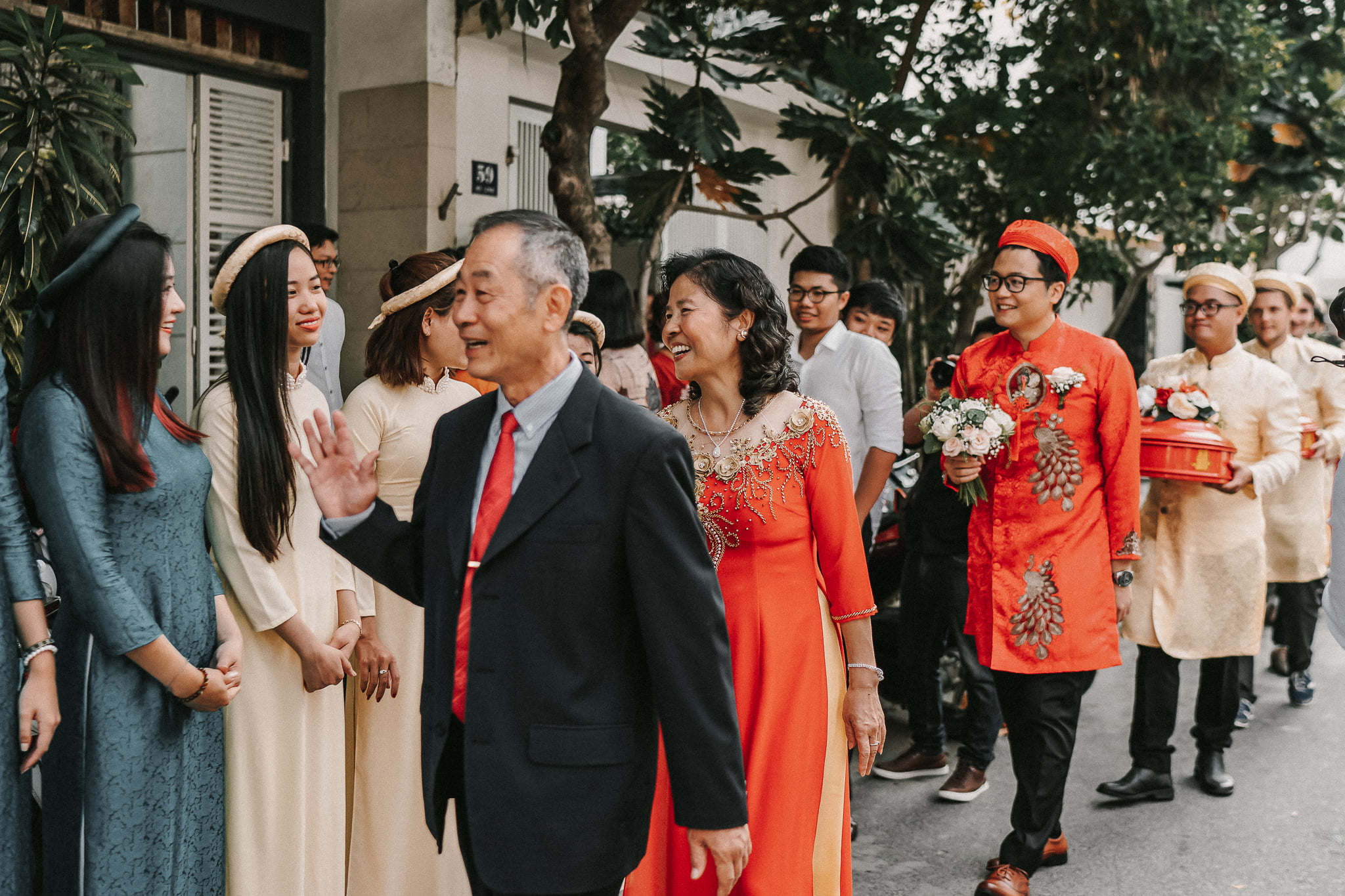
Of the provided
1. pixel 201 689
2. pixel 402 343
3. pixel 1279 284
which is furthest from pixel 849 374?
pixel 201 689

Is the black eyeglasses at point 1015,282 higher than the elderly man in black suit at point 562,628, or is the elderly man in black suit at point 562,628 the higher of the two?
the black eyeglasses at point 1015,282

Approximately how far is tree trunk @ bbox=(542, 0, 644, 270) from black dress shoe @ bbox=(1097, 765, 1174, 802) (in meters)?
3.65

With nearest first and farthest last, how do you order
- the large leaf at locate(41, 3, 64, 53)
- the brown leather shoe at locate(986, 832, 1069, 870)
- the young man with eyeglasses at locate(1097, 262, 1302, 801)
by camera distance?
the brown leather shoe at locate(986, 832, 1069, 870), the large leaf at locate(41, 3, 64, 53), the young man with eyeglasses at locate(1097, 262, 1302, 801)

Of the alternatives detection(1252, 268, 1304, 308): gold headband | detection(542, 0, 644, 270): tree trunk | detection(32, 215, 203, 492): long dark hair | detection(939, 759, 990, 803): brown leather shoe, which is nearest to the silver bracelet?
detection(32, 215, 203, 492): long dark hair

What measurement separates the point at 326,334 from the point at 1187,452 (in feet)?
13.6

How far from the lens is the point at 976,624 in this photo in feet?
15.0

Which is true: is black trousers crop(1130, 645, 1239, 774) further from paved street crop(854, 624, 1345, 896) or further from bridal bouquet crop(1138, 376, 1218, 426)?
bridal bouquet crop(1138, 376, 1218, 426)

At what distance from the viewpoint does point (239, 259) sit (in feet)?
10.4

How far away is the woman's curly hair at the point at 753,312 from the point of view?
3328mm

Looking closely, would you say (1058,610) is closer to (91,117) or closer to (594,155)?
(91,117)

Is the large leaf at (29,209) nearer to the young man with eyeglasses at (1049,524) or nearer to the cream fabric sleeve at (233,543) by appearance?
the cream fabric sleeve at (233,543)

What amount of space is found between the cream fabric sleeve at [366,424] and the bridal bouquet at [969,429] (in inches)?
79.1

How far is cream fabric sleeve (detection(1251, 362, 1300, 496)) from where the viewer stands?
5516 mm

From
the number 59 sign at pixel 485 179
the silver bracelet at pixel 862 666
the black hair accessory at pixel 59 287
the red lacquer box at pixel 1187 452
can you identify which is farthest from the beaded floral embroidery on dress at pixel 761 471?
the number 59 sign at pixel 485 179
